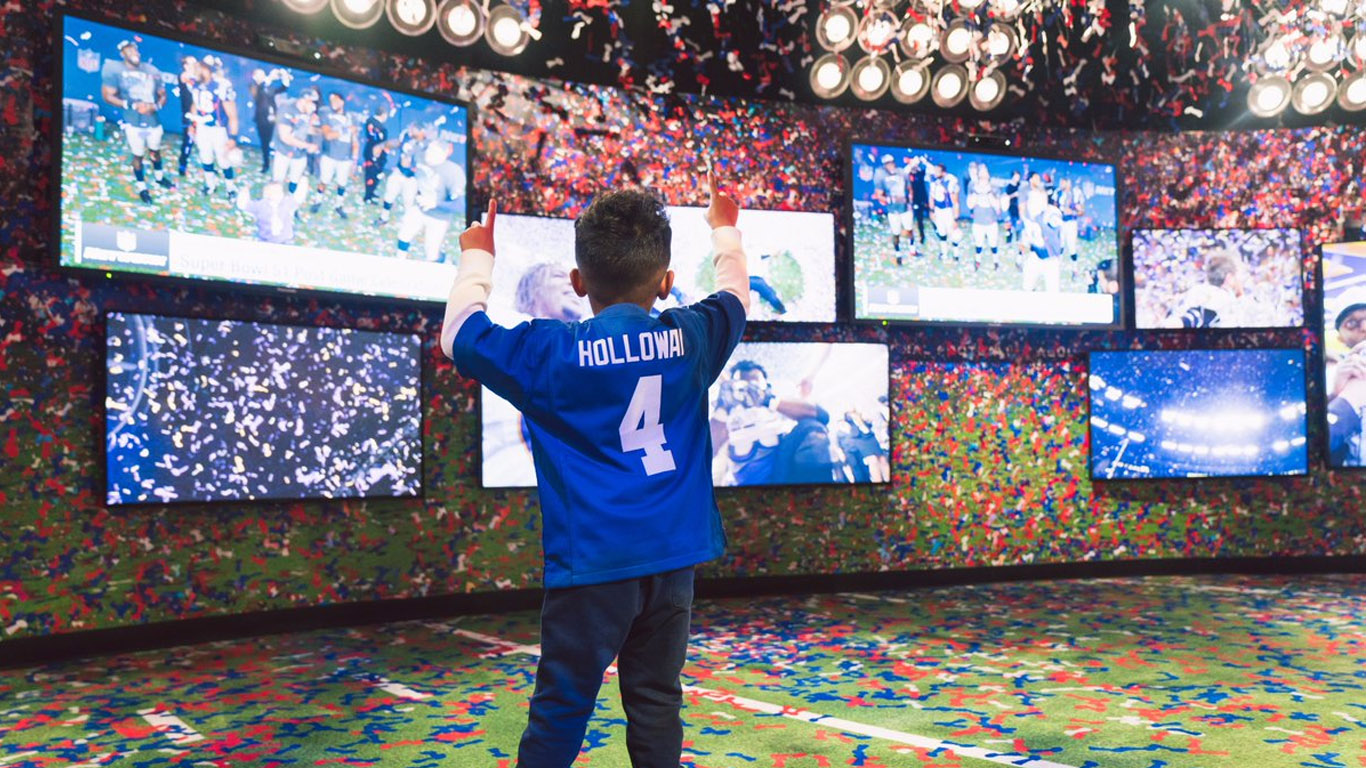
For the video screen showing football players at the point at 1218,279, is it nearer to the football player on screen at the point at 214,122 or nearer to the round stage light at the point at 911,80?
the round stage light at the point at 911,80

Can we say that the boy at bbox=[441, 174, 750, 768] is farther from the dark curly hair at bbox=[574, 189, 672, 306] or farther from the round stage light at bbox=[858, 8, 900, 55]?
the round stage light at bbox=[858, 8, 900, 55]

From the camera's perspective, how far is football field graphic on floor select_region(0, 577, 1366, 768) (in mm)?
2646

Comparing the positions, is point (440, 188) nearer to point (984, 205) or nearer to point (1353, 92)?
point (984, 205)

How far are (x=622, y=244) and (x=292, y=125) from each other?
3.46 meters

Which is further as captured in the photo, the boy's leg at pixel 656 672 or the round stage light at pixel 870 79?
the round stage light at pixel 870 79

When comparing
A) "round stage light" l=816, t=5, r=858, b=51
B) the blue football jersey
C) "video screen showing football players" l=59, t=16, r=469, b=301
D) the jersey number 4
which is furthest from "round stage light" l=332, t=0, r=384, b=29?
the jersey number 4

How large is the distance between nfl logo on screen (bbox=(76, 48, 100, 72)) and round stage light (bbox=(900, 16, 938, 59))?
3.98 meters

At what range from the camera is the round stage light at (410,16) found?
4.64 meters

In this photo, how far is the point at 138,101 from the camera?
4.08m

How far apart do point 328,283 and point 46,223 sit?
1.12 metres

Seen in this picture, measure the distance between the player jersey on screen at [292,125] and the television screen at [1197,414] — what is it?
4.84 m

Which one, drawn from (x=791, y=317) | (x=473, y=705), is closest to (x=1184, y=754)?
(x=473, y=705)

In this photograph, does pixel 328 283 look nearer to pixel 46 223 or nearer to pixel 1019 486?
pixel 46 223

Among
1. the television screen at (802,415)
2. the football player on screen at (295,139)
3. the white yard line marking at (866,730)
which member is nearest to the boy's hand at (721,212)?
the white yard line marking at (866,730)
